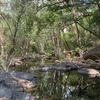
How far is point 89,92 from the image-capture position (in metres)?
9.71

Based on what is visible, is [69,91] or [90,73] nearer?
[69,91]

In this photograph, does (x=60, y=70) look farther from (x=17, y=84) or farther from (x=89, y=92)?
(x=89, y=92)

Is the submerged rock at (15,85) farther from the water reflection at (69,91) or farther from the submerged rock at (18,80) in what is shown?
the water reflection at (69,91)

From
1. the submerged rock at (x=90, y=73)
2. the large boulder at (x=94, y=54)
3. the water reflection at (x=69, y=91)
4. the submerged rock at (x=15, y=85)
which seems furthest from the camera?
the large boulder at (x=94, y=54)

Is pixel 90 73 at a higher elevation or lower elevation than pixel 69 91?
higher

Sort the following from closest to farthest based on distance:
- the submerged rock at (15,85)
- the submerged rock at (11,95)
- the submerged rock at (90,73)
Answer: the submerged rock at (11,95), the submerged rock at (15,85), the submerged rock at (90,73)

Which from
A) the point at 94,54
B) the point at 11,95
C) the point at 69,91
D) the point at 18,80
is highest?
the point at 94,54

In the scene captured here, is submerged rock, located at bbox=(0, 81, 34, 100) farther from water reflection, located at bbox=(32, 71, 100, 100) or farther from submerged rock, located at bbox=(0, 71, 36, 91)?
submerged rock, located at bbox=(0, 71, 36, 91)

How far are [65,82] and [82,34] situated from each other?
2271cm

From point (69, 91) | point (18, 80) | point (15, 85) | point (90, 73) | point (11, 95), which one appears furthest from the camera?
point (90, 73)

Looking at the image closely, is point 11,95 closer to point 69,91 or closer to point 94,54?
point 69,91

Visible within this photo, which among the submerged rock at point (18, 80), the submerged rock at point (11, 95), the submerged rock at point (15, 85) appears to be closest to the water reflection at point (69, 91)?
the submerged rock at point (18, 80)

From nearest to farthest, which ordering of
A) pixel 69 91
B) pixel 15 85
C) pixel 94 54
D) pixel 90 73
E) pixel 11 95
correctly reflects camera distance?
pixel 11 95, pixel 69 91, pixel 15 85, pixel 90 73, pixel 94 54

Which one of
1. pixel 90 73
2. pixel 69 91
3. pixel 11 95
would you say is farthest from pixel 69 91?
pixel 90 73
